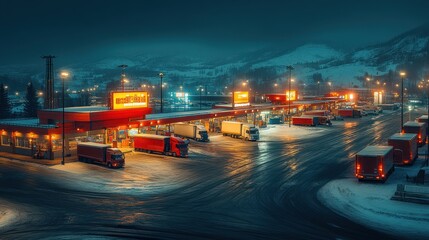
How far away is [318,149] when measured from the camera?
5422 cm

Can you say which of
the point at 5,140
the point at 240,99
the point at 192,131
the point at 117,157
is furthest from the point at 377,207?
the point at 240,99

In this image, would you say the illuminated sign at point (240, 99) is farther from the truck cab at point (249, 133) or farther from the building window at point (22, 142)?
the building window at point (22, 142)

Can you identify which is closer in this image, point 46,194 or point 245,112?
point 46,194

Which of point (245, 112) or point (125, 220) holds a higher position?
point (245, 112)

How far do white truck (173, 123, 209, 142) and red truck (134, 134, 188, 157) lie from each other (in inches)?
458

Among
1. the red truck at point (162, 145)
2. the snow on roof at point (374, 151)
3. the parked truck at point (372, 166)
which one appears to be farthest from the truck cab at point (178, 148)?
the parked truck at point (372, 166)

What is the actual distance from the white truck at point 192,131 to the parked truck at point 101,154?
19408 millimetres

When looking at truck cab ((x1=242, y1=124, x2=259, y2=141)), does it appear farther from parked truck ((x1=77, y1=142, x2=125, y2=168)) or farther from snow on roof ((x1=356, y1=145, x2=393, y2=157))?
snow on roof ((x1=356, y1=145, x2=393, y2=157))

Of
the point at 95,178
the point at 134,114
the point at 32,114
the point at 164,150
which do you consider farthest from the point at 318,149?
the point at 32,114

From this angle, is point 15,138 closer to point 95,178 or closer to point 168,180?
point 95,178

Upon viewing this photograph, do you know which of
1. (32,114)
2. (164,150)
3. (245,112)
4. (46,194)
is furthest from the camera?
(32,114)

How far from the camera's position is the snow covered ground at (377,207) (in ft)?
81.3

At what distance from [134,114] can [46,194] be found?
24.0m

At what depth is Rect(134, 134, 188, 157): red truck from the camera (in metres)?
48.5
